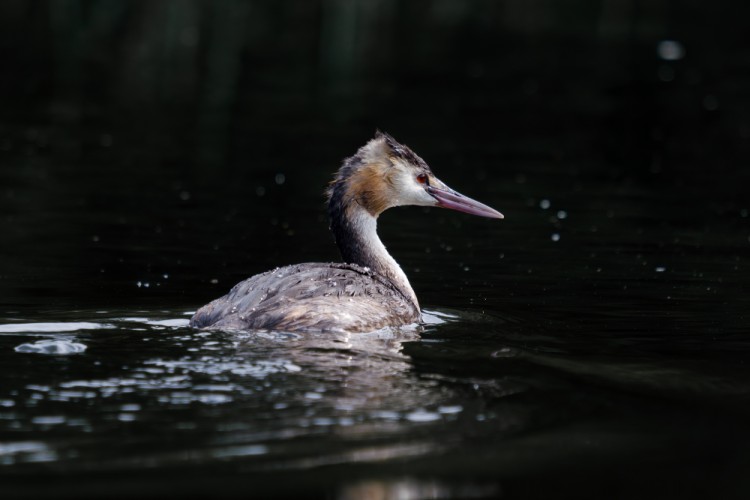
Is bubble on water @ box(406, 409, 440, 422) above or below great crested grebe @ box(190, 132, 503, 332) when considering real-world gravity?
below

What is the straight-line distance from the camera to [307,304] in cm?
905

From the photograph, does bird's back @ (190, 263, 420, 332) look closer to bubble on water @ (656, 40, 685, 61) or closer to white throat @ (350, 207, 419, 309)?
white throat @ (350, 207, 419, 309)

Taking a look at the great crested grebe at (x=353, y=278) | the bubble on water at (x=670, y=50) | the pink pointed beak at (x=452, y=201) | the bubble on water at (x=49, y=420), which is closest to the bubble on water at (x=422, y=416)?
the bubble on water at (x=49, y=420)

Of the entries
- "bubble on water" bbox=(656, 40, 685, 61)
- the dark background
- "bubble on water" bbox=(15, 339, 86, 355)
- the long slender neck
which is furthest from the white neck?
"bubble on water" bbox=(656, 40, 685, 61)

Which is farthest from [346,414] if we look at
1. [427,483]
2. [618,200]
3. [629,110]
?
[629,110]

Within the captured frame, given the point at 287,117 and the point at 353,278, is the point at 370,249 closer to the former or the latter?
the point at 353,278

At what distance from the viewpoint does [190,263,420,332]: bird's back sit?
29.4ft

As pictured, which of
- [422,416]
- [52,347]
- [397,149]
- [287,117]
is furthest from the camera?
[287,117]

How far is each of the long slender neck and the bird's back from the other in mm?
850

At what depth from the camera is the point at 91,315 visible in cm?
990

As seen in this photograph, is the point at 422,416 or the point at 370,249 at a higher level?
the point at 370,249

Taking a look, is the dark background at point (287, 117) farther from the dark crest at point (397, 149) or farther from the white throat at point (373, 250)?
the dark crest at point (397, 149)

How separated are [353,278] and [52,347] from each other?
7.72ft

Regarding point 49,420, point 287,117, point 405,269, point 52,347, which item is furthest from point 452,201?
point 287,117
